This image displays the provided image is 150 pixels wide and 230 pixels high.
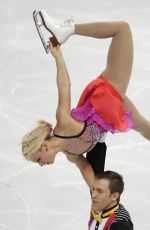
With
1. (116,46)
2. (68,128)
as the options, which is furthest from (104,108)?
(116,46)

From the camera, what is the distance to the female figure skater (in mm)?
3000

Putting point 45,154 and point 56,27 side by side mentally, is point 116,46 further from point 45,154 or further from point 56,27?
point 45,154

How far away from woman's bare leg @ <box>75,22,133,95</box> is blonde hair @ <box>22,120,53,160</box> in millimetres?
525

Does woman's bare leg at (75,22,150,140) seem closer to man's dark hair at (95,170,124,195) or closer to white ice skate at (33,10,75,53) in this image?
white ice skate at (33,10,75,53)

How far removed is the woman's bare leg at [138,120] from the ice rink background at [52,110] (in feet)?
1.71

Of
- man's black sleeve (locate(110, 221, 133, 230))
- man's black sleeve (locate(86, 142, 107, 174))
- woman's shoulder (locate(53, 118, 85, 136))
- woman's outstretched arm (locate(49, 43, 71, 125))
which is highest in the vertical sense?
woman's outstretched arm (locate(49, 43, 71, 125))

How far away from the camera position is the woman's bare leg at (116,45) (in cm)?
316

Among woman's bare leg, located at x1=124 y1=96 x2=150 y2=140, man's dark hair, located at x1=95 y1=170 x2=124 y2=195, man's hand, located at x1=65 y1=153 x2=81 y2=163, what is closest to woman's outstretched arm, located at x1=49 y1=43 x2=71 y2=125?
man's hand, located at x1=65 y1=153 x2=81 y2=163

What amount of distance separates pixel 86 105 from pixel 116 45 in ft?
1.29

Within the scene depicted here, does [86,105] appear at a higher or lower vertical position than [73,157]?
higher

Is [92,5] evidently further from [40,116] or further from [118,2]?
[40,116]

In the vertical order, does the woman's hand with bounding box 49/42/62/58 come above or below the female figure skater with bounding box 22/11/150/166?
above

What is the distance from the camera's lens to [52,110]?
4.66 meters

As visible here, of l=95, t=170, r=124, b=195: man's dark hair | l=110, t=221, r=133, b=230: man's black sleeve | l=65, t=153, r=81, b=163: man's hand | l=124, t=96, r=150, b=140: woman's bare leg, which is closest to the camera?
l=110, t=221, r=133, b=230: man's black sleeve
